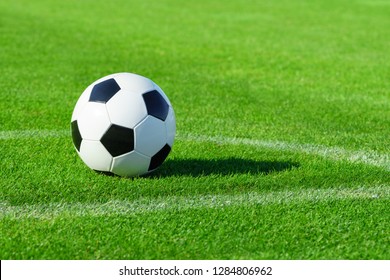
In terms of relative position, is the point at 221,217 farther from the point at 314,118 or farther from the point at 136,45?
the point at 136,45

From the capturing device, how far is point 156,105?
4.85 m

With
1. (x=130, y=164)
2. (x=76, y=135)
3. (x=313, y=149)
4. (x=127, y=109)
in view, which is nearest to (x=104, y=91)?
(x=127, y=109)

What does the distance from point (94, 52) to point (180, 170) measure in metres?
6.39

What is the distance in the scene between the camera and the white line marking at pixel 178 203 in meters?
4.22

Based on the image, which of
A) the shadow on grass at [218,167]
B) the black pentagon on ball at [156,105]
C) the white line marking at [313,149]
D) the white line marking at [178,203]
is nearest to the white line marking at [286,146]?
the white line marking at [313,149]

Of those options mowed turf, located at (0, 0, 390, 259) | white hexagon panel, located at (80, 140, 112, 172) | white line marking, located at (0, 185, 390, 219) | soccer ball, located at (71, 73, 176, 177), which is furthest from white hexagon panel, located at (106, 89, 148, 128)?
white line marking, located at (0, 185, 390, 219)

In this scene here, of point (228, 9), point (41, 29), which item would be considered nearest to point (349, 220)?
point (41, 29)

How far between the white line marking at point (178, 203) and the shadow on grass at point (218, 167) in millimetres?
453

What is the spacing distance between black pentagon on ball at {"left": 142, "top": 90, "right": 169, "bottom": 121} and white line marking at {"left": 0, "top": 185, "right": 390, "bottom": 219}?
633 mm

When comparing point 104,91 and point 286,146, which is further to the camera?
point 286,146

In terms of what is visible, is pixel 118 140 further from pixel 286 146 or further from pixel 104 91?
pixel 286 146

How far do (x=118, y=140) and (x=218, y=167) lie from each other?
0.79 m

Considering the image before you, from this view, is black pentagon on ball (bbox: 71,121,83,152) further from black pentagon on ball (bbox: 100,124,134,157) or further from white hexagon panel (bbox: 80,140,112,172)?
black pentagon on ball (bbox: 100,124,134,157)

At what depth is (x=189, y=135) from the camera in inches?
243
